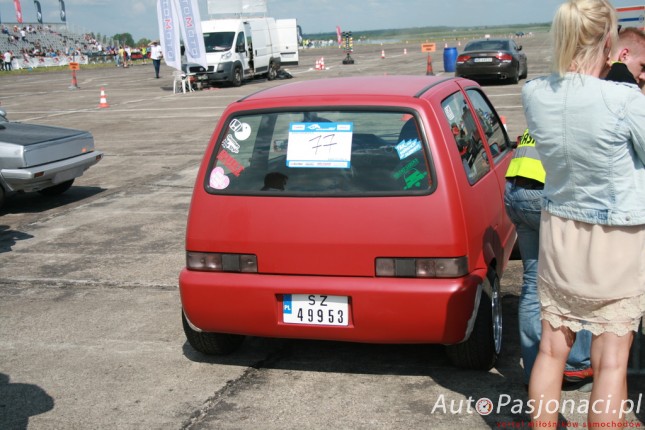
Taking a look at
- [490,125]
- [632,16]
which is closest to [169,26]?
[632,16]

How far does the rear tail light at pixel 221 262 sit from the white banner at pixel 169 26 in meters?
21.9

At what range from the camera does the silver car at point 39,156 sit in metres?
9.31

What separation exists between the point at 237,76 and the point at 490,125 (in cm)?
2390

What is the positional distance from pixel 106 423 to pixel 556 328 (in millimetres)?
2292

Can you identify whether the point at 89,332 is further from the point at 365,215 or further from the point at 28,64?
the point at 28,64

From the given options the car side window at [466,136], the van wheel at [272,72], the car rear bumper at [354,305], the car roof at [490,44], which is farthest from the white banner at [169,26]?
the car rear bumper at [354,305]

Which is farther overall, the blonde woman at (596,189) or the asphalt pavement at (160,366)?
the asphalt pavement at (160,366)

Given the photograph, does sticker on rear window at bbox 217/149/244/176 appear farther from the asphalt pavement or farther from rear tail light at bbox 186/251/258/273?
the asphalt pavement

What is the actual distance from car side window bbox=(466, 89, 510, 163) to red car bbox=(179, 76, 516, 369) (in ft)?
2.57

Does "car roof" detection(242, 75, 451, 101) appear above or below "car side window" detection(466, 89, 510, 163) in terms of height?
above

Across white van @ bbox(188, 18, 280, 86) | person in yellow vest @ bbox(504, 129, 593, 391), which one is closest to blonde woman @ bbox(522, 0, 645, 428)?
person in yellow vest @ bbox(504, 129, 593, 391)

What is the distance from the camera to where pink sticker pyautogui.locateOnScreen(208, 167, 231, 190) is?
445 centimetres

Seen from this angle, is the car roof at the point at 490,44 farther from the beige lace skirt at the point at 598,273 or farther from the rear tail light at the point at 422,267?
the beige lace skirt at the point at 598,273

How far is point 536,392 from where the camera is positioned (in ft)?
10.4
